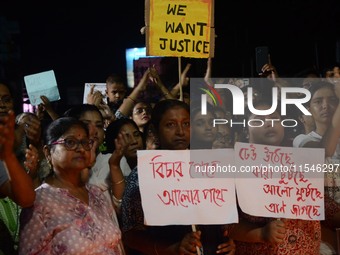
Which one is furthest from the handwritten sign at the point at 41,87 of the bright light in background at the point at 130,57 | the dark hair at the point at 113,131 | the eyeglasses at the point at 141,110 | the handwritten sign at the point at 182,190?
the bright light in background at the point at 130,57

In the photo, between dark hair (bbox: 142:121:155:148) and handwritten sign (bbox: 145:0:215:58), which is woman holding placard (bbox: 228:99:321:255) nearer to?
dark hair (bbox: 142:121:155:148)

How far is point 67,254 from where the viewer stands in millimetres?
→ 3693

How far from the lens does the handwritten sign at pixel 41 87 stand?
5.99m

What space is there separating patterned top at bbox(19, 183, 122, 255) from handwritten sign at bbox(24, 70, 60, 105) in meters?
2.22

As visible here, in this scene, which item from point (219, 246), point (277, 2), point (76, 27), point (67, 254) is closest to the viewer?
point (67, 254)

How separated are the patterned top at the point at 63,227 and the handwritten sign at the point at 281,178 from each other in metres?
1.05

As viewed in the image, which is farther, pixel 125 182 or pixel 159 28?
pixel 159 28

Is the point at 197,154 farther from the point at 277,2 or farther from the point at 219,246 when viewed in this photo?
the point at 277,2

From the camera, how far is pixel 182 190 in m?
4.50

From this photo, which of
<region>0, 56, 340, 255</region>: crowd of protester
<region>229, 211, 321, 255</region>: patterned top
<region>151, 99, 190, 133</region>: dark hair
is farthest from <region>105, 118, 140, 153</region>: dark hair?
<region>229, 211, 321, 255</region>: patterned top

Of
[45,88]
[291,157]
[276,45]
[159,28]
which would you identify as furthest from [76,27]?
[291,157]

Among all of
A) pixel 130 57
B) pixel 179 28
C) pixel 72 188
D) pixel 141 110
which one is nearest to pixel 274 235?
pixel 72 188

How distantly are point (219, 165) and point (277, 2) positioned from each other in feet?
20.3

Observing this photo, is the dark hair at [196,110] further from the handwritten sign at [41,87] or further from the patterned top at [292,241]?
the handwritten sign at [41,87]
